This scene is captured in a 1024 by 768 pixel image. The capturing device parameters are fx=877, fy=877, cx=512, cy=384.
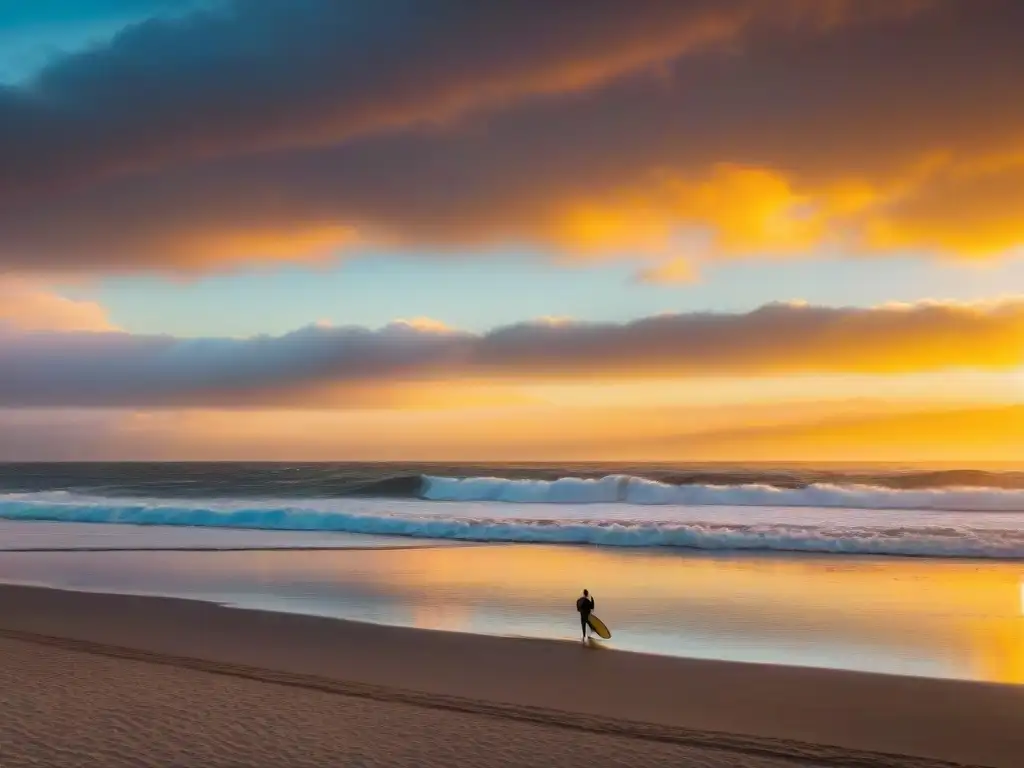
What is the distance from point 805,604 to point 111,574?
13.5 meters

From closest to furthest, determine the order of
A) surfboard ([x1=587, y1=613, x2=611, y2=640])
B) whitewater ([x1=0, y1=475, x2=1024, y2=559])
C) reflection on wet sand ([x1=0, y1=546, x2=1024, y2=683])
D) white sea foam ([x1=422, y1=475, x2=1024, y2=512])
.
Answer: reflection on wet sand ([x1=0, y1=546, x2=1024, y2=683]) < surfboard ([x1=587, y1=613, x2=611, y2=640]) < whitewater ([x1=0, y1=475, x2=1024, y2=559]) < white sea foam ([x1=422, y1=475, x2=1024, y2=512])

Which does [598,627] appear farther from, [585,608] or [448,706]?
[448,706]

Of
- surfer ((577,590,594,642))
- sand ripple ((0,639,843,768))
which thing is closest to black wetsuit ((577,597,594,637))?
surfer ((577,590,594,642))

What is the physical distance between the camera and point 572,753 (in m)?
7.13

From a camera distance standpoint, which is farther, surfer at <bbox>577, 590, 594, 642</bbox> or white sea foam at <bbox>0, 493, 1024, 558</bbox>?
white sea foam at <bbox>0, 493, 1024, 558</bbox>

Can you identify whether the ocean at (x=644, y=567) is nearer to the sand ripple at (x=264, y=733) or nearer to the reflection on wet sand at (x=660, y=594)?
the reflection on wet sand at (x=660, y=594)

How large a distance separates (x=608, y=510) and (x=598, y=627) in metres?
24.3

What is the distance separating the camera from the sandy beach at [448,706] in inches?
281

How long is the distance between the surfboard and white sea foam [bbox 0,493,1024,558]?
36.4 feet

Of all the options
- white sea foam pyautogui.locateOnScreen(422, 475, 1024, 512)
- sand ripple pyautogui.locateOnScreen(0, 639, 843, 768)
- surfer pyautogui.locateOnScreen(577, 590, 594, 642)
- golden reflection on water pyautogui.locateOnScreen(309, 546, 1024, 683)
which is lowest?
sand ripple pyautogui.locateOnScreen(0, 639, 843, 768)

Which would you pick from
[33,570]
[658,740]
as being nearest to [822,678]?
[658,740]

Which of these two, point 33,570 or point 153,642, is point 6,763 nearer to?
point 153,642

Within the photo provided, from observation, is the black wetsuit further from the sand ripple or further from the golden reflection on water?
the sand ripple

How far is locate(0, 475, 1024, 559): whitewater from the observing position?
866 inches
